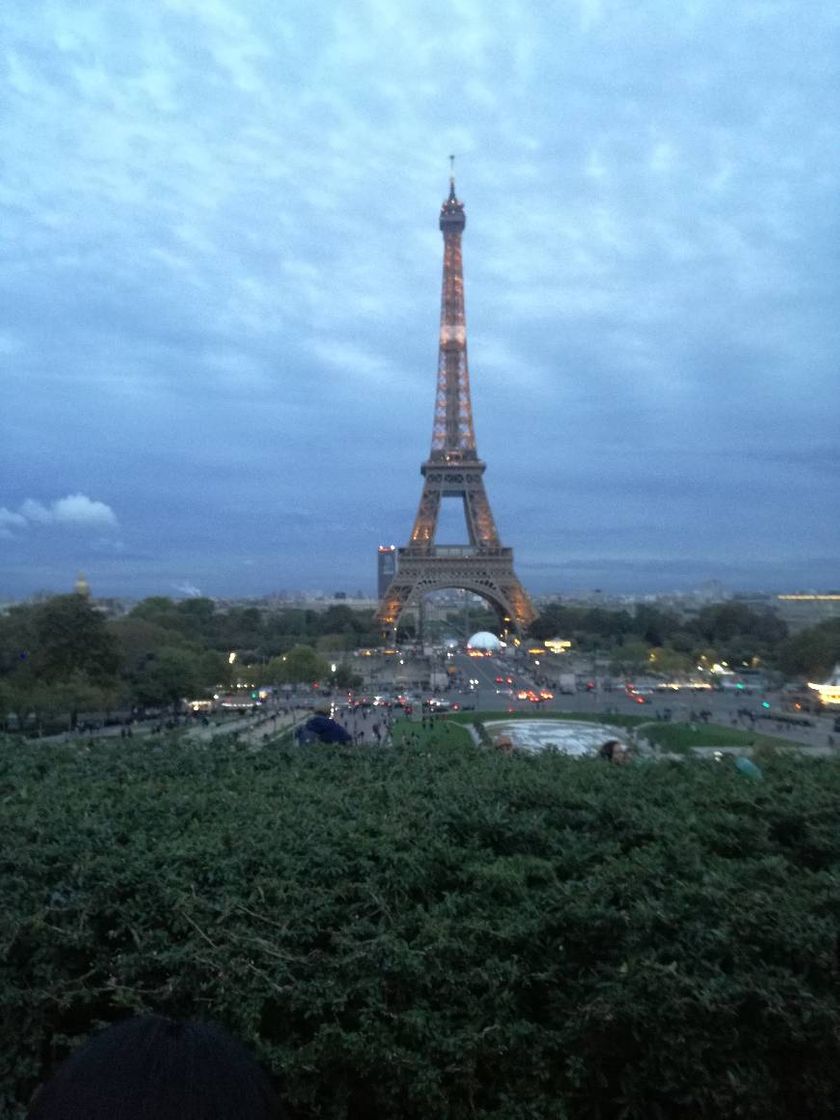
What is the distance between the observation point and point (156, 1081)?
1347 mm

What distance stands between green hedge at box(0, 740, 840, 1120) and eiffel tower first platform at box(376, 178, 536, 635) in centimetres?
4707

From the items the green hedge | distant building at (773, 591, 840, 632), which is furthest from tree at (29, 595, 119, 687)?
distant building at (773, 591, 840, 632)

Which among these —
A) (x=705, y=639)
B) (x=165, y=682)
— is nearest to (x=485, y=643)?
(x=705, y=639)

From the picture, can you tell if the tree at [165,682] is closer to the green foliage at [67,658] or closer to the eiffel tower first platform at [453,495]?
the green foliage at [67,658]

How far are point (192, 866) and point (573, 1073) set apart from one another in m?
1.48

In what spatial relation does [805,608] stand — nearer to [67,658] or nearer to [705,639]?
[705,639]

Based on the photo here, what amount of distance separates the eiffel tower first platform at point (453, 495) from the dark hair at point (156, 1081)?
4913cm

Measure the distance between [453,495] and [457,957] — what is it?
167 ft

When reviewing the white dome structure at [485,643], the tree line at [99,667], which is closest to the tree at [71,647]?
the tree line at [99,667]

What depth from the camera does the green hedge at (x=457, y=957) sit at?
2629 millimetres

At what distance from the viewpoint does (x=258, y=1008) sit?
2.63 metres

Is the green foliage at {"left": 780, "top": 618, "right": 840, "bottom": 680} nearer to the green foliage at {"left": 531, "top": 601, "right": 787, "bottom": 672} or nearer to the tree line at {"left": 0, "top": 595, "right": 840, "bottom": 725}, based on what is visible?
the tree line at {"left": 0, "top": 595, "right": 840, "bottom": 725}

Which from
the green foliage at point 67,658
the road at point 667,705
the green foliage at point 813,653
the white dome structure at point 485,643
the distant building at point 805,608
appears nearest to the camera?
the road at point 667,705

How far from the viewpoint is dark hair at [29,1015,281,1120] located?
4.35 ft
